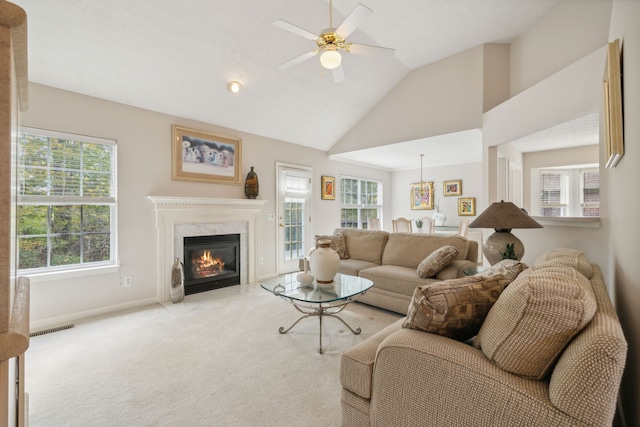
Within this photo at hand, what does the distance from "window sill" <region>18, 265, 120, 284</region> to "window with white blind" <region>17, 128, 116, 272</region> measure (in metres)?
0.08

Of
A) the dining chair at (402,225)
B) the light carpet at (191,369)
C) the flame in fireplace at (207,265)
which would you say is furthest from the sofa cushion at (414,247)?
the flame in fireplace at (207,265)

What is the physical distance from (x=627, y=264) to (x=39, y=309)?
4547 mm

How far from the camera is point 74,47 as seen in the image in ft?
8.90

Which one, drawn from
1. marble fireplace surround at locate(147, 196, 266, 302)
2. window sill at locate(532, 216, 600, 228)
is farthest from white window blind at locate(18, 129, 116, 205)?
window sill at locate(532, 216, 600, 228)

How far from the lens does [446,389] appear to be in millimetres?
1079

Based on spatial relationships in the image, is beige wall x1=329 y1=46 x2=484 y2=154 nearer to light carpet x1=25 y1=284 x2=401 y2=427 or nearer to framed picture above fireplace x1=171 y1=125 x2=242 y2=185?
framed picture above fireplace x1=171 y1=125 x2=242 y2=185

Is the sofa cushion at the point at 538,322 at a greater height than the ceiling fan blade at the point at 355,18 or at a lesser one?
lesser

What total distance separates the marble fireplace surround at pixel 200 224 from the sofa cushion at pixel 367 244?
5.18 feet

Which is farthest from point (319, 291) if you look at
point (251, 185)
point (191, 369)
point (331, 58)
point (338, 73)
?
point (251, 185)

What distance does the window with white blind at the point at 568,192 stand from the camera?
17.2 ft

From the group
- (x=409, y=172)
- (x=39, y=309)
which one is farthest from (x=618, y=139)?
(x=409, y=172)

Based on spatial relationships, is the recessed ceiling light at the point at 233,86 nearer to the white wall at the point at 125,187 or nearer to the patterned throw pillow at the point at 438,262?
the white wall at the point at 125,187

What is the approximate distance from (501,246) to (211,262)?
12.2 feet

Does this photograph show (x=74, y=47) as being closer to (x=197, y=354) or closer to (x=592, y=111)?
(x=197, y=354)
